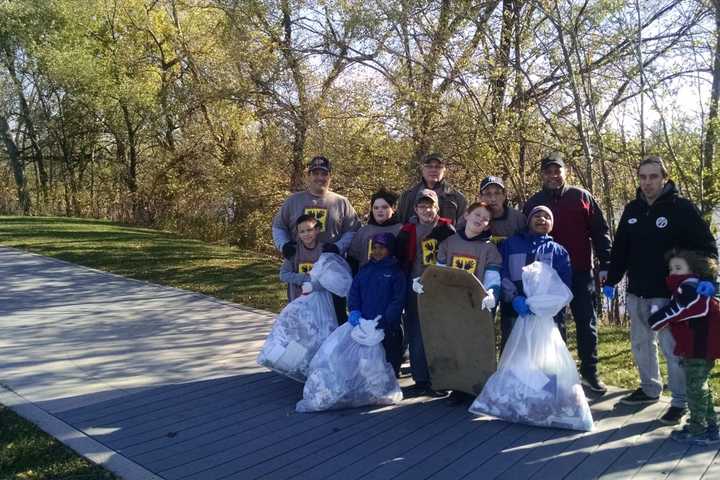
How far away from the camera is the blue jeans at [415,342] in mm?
4668

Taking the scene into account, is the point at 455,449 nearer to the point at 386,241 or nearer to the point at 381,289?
the point at 381,289

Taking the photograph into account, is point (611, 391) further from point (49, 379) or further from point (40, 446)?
point (49, 379)

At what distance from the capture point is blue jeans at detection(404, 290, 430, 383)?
4.67 meters

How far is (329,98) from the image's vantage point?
10953 mm

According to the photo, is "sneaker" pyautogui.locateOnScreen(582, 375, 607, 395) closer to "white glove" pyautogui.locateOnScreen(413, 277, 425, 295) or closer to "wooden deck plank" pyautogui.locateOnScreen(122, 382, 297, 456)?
"white glove" pyautogui.locateOnScreen(413, 277, 425, 295)

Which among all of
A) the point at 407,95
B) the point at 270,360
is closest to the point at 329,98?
the point at 407,95

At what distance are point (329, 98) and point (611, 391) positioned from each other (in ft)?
25.4

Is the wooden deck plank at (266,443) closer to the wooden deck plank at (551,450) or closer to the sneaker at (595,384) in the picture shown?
the wooden deck plank at (551,450)

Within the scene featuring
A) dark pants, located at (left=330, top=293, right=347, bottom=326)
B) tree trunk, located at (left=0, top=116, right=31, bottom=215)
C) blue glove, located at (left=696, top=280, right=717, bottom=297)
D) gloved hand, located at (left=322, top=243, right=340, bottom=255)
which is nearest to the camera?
blue glove, located at (left=696, top=280, right=717, bottom=297)

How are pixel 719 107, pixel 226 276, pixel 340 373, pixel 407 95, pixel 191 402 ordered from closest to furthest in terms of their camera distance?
1. pixel 340 373
2. pixel 191 402
3. pixel 719 107
4. pixel 407 95
5. pixel 226 276

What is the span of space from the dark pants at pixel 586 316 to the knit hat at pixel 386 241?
1.41m

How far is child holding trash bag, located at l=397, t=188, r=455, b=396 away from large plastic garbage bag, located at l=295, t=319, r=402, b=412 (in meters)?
0.35

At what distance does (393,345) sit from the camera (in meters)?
4.73

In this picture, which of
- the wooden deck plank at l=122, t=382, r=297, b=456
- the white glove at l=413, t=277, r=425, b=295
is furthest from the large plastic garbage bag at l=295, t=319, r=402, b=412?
the white glove at l=413, t=277, r=425, b=295
